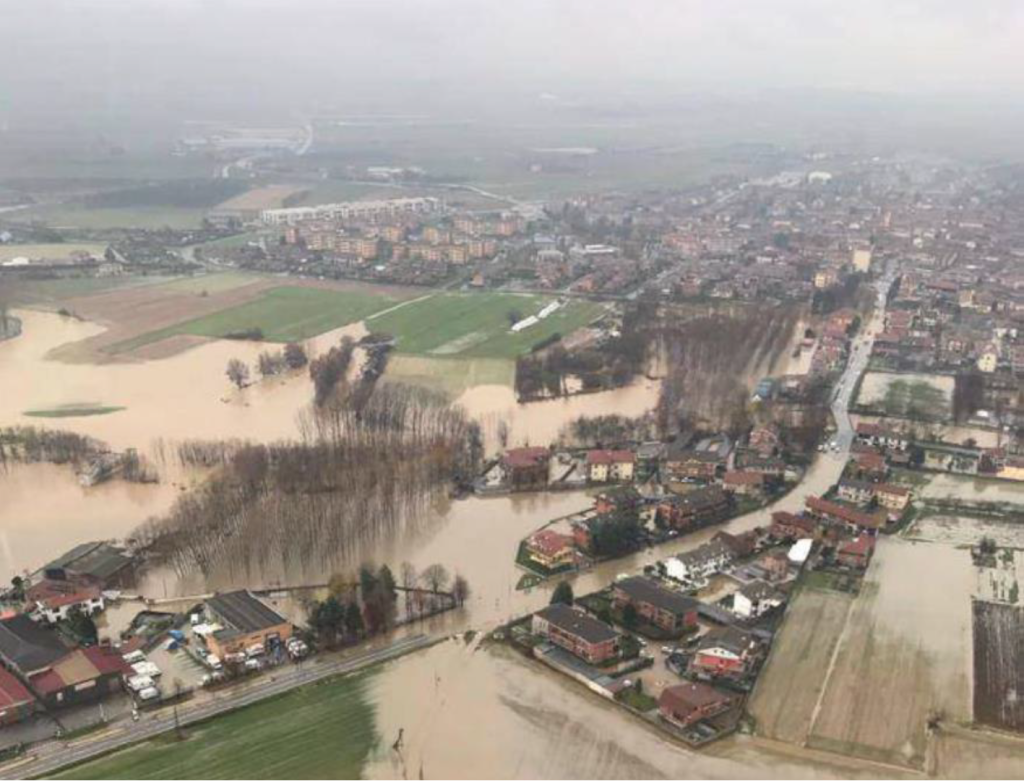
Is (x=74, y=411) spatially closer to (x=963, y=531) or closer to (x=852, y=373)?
(x=963, y=531)

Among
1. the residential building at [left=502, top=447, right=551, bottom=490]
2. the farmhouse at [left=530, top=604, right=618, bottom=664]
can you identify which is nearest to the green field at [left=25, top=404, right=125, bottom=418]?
the residential building at [left=502, top=447, right=551, bottom=490]

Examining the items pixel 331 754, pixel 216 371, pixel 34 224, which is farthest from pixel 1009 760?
pixel 34 224

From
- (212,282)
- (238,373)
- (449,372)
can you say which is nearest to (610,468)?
(449,372)

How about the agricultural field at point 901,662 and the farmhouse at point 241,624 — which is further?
the farmhouse at point 241,624

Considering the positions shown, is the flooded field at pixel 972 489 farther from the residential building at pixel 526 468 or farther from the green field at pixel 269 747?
the green field at pixel 269 747

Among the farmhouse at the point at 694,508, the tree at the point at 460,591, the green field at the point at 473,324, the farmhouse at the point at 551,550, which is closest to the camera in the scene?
the tree at the point at 460,591

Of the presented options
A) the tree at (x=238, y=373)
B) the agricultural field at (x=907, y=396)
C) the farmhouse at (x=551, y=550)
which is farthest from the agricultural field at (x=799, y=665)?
the tree at (x=238, y=373)

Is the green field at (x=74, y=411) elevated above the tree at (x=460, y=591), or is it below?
above
